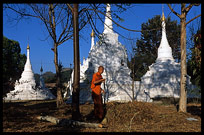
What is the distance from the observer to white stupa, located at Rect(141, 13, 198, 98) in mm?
15633

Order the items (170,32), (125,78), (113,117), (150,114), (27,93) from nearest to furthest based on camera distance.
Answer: (113,117) → (150,114) → (125,78) → (27,93) → (170,32)

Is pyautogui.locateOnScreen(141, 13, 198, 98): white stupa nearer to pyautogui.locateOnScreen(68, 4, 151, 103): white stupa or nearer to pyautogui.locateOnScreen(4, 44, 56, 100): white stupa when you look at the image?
pyautogui.locateOnScreen(68, 4, 151, 103): white stupa

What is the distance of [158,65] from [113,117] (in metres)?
10.4

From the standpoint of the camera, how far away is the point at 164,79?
16016mm

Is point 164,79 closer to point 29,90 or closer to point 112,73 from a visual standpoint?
point 112,73

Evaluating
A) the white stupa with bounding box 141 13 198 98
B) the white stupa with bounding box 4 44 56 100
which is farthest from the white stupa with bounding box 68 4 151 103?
the white stupa with bounding box 4 44 56 100

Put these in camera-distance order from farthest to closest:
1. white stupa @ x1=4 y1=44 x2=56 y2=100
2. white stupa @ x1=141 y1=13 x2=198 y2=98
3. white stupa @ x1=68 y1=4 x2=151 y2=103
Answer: white stupa @ x1=4 y1=44 x2=56 y2=100
white stupa @ x1=141 y1=13 x2=198 y2=98
white stupa @ x1=68 y1=4 x2=151 y2=103

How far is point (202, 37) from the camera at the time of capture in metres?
5.20

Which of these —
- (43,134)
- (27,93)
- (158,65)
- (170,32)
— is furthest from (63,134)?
(170,32)

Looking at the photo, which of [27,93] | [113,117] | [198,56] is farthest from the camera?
[27,93]

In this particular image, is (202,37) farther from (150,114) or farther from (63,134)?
(63,134)

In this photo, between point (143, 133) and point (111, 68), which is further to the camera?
point (111, 68)

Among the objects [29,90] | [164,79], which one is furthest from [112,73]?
[29,90]

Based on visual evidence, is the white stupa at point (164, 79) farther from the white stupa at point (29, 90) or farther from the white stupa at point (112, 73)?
the white stupa at point (29, 90)
